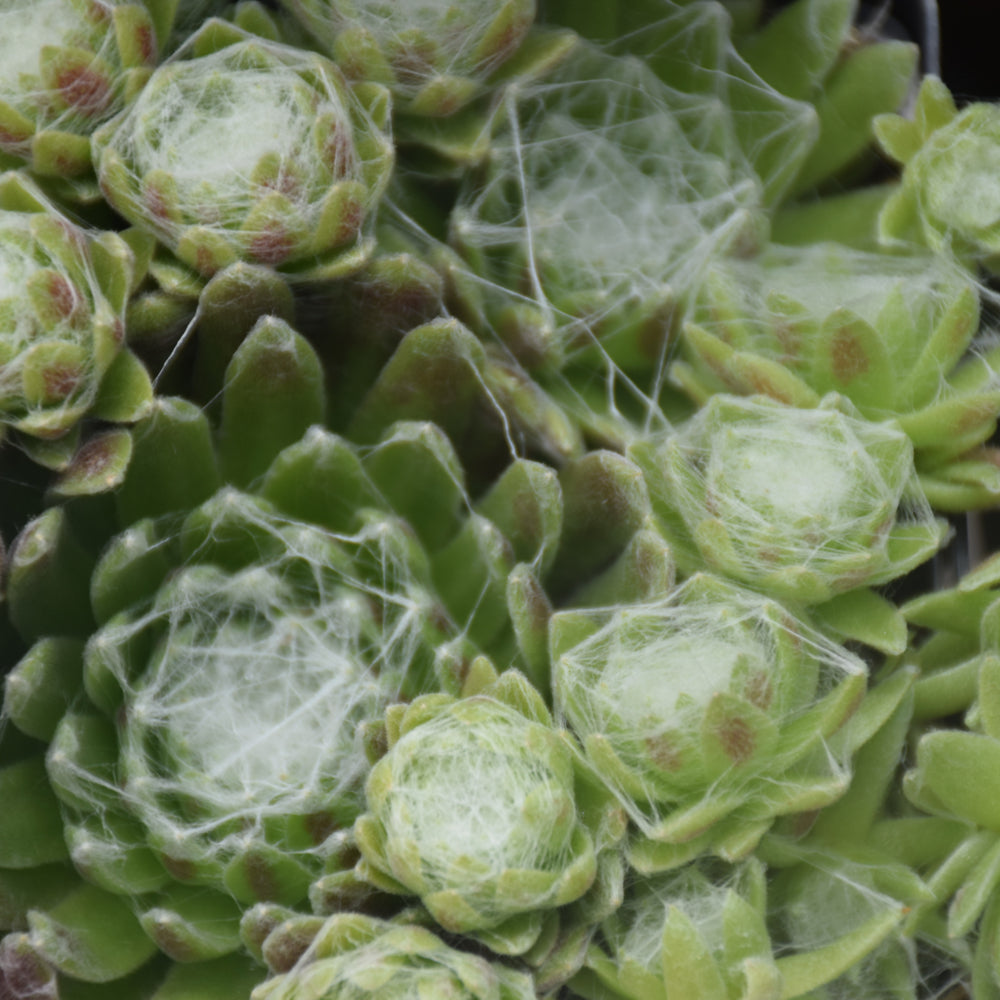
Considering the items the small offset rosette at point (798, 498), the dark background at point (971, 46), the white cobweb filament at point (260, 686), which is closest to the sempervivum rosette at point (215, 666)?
the white cobweb filament at point (260, 686)

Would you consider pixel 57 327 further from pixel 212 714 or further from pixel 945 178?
pixel 945 178

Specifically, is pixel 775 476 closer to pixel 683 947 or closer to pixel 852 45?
pixel 683 947

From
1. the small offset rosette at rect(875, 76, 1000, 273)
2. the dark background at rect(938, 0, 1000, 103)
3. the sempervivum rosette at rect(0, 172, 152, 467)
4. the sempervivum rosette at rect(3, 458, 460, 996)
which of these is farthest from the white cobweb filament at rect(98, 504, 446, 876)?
the dark background at rect(938, 0, 1000, 103)

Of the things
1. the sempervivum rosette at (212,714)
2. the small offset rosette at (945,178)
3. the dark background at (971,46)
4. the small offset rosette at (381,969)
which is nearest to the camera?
the small offset rosette at (381,969)

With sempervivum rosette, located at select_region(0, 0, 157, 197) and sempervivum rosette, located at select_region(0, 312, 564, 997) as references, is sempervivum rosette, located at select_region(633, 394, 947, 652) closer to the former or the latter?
sempervivum rosette, located at select_region(0, 312, 564, 997)

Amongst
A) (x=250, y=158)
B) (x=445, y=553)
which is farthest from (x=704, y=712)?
(x=250, y=158)

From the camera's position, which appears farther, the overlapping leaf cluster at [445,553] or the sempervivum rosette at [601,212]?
the sempervivum rosette at [601,212]

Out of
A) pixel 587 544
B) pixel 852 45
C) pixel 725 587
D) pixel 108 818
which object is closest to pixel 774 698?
pixel 725 587

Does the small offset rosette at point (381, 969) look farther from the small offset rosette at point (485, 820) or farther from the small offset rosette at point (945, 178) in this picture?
the small offset rosette at point (945, 178)
